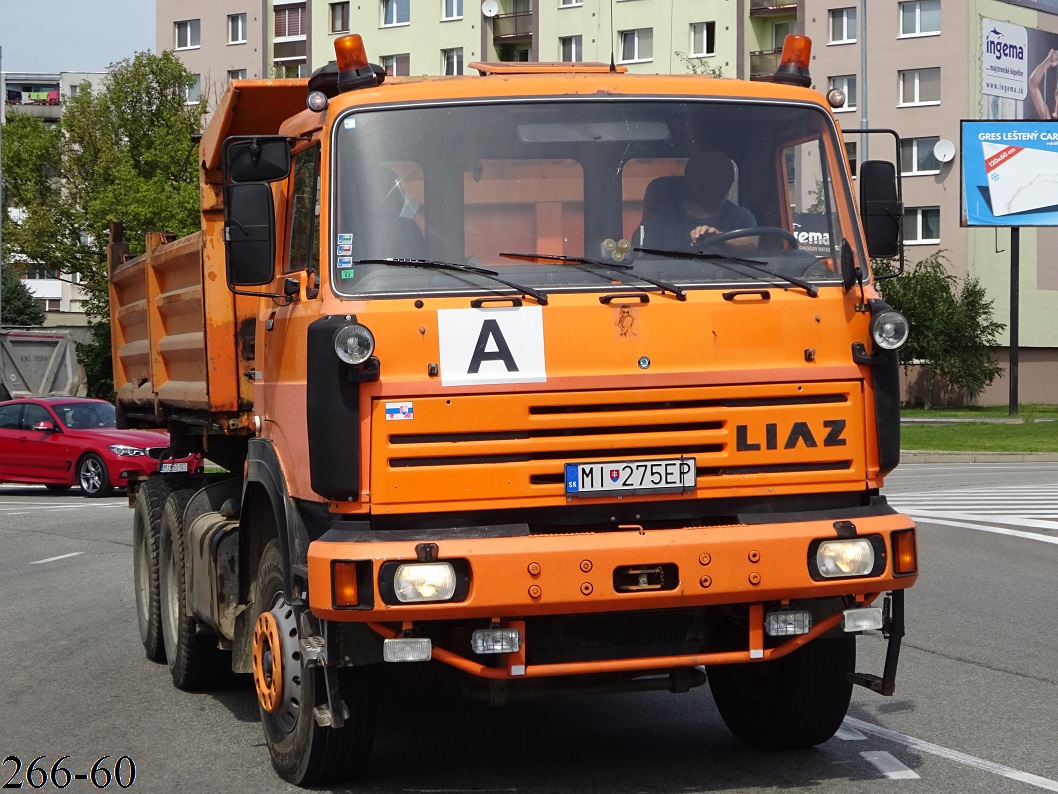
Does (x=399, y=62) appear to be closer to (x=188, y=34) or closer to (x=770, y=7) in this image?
(x=188, y=34)

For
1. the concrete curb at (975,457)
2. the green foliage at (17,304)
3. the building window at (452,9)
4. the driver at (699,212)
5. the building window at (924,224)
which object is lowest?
the concrete curb at (975,457)

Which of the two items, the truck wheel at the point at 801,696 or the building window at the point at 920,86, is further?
the building window at the point at 920,86

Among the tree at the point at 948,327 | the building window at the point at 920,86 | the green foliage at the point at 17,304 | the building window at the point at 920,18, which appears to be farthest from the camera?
the green foliage at the point at 17,304

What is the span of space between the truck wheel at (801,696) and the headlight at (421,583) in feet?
5.71

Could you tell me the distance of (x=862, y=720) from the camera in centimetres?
744

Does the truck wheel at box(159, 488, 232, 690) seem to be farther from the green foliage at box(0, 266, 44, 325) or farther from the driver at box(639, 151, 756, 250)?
the green foliage at box(0, 266, 44, 325)

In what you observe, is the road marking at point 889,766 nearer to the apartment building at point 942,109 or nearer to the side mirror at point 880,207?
the side mirror at point 880,207

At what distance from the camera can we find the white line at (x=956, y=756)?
6.16 metres

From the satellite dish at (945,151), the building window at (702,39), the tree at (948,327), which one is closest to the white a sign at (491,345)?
the tree at (948,327)

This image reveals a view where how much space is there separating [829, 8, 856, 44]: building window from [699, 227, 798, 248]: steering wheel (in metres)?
56.5

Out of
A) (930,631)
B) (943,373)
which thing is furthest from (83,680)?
(943,373)

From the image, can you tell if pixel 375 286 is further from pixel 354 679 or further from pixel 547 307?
pixel 354 679

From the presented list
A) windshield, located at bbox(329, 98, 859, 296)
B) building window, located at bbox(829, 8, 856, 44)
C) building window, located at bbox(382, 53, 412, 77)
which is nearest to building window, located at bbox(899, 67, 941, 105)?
building window, located at bbox(829, 8, 856, 44)

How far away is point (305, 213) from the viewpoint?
20.7ft
